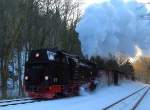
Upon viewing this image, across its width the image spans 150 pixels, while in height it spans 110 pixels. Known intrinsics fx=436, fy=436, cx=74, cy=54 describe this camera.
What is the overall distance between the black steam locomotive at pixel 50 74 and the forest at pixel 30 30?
6.69m

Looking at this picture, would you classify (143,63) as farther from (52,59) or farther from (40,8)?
(52,59)

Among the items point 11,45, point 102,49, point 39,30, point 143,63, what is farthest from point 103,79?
point 143,63

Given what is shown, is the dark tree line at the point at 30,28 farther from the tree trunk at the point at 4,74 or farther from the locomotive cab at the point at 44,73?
the locomotive cab at the point at 44,73

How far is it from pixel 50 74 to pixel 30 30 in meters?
18.5

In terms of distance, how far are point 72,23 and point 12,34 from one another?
17.7 meters


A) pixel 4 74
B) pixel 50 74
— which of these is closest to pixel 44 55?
pixel 50 74

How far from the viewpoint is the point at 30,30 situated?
48438mm

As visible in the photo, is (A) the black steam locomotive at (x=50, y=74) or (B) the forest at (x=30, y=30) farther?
(B) the forest at (x=30, y=30)

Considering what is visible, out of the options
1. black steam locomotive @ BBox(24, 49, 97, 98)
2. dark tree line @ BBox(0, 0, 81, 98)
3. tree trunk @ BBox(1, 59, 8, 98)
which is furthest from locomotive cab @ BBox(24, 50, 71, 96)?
tree trunk @ BBox(1, 59, 8, 98)

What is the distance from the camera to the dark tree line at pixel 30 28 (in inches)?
1657

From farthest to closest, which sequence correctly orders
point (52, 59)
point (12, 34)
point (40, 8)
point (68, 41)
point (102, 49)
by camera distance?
point (68, 41) < point (40, 8) < point (102, 49) < point (12, 34) < point (52, 59)

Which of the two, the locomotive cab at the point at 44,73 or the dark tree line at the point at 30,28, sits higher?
the dark tree line at the point at 30,28

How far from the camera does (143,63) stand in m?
134

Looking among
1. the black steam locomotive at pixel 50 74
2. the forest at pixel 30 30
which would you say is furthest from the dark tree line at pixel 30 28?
the black steam locomotive at pixel 50 74
